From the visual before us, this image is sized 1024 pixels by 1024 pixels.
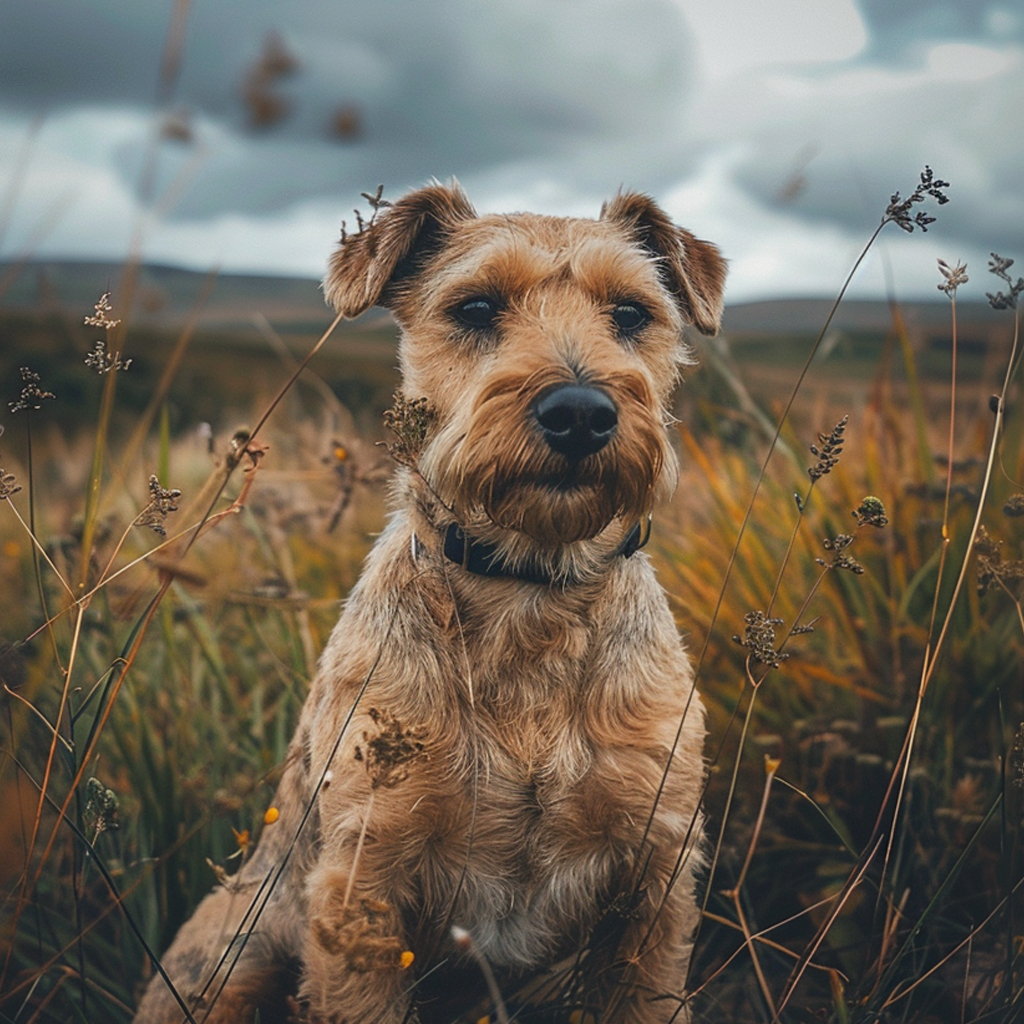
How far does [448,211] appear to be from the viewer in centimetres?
313

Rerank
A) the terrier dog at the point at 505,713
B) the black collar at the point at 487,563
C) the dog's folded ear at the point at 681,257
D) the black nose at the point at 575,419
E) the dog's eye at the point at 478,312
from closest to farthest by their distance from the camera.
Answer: the black nose at the point at 575,419, the terrier dog at the point at 505,713, the black collar at the point at 487,563, the dog's eye at the point at 478,312, the dog's folded ear at the point at 681,257

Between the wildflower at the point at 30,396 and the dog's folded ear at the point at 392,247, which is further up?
the dog's folded ear at the point at 392,247

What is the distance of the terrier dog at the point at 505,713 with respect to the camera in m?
2.36

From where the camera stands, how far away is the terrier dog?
92.7 inches

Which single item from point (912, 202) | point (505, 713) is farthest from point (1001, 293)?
point (505, 713)

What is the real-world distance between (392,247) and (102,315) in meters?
1.14

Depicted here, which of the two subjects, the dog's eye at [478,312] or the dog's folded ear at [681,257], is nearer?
the dog's eye at [478,312]

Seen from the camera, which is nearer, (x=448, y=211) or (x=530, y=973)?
(x=530, y=973)

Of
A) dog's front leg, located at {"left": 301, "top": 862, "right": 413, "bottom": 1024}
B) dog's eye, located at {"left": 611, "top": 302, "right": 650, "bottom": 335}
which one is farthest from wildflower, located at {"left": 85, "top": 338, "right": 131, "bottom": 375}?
dog's eye, located at {"left": 611, "top": 302, "right": 650, "bottom": 335}

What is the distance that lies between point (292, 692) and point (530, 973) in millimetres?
1339

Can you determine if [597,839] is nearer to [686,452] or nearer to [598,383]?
[598,383]

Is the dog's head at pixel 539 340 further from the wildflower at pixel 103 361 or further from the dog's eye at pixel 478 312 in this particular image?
the wildflower at pixel 103 361

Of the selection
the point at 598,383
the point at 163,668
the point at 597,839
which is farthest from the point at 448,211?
the point at 163,668

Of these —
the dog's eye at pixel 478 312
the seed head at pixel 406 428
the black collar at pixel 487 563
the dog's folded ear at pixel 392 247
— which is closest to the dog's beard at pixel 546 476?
the black collar at pixel 487 563
